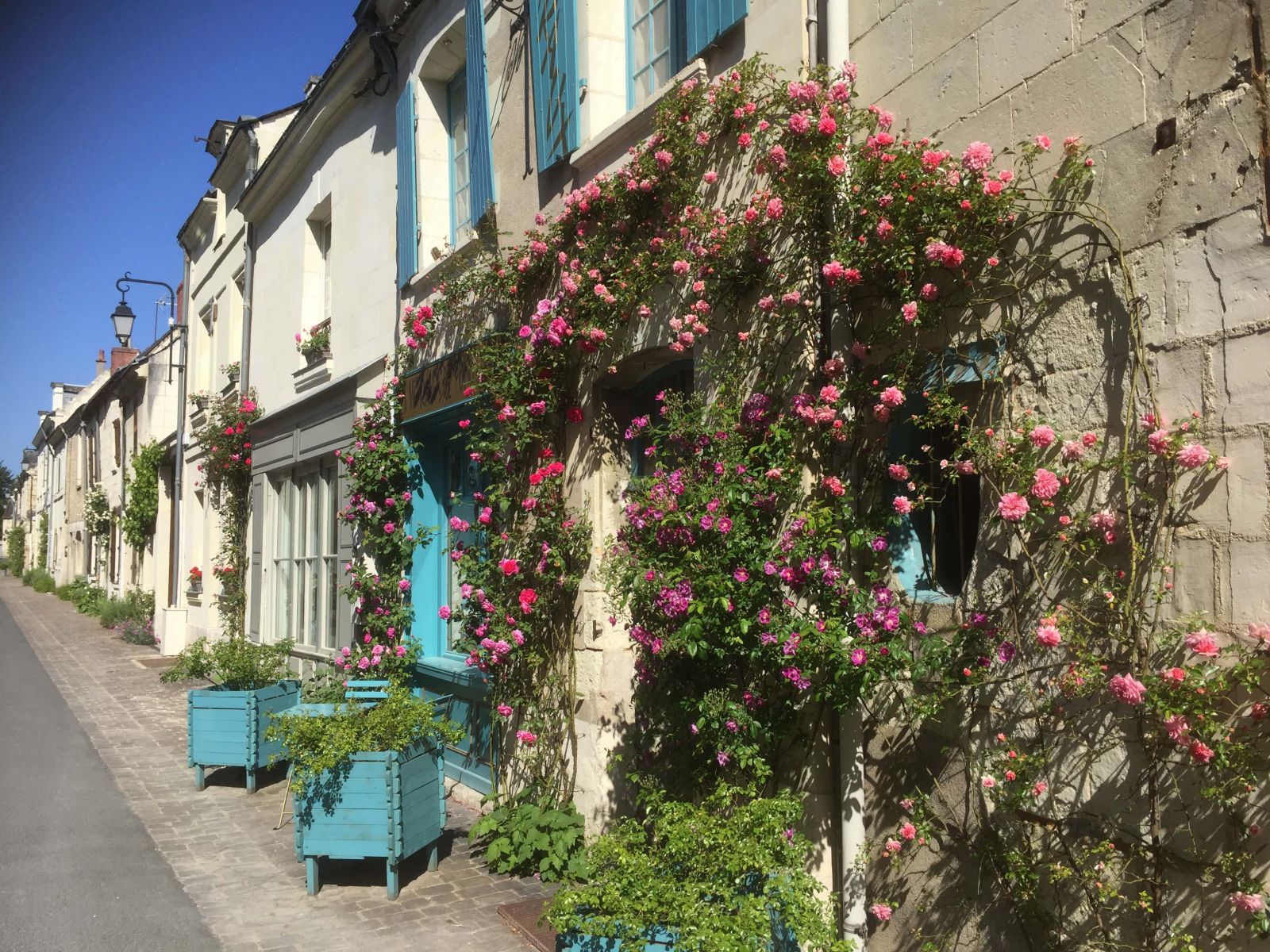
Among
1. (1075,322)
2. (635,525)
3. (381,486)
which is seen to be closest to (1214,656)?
(1075,322)

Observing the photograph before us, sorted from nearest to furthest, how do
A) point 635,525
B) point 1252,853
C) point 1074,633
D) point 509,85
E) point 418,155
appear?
1. point 1252,853
2. point 1074,633
3. point 635,525
4. point 509,85
5. point 418,155

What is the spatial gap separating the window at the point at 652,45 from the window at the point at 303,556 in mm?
4948

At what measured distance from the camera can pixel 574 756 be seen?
548 centimetres

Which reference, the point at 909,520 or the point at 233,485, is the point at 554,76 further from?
the point at 233,485

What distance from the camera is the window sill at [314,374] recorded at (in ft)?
30.5

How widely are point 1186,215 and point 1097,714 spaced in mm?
1433

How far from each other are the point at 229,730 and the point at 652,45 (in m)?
5.36

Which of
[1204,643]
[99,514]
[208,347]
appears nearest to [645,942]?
[1204,643]

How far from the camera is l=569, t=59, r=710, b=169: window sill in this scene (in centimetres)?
470

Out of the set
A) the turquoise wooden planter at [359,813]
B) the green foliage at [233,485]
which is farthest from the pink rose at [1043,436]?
the green foliage at [233,485]

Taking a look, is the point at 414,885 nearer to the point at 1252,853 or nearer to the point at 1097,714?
the point at 1097,714

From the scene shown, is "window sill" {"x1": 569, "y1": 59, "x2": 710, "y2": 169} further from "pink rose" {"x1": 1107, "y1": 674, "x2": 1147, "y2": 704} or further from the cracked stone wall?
"pink rose" {"x1": 1107, "y1": 674, "x2": 1147, "y2": 704}

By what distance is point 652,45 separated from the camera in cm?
543

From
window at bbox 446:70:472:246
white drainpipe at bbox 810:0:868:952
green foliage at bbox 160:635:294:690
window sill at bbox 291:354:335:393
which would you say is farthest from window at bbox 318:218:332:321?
white drainpipe at bbox 810:0:868:952
